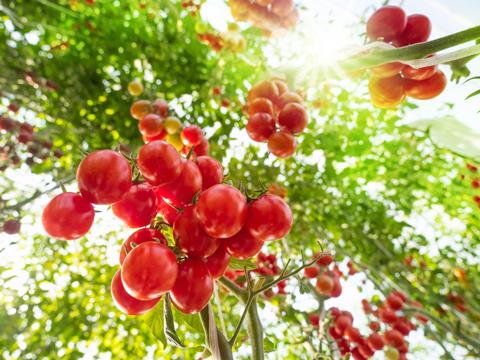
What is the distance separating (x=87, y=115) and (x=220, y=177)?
3106mm

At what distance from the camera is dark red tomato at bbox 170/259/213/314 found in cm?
55

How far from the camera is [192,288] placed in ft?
1.80

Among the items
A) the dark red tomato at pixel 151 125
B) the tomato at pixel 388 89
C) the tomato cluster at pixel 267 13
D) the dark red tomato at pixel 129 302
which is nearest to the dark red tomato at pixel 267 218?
the dark red tomato at pixel 129 302

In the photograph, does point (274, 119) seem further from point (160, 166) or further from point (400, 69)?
point (160, 166)

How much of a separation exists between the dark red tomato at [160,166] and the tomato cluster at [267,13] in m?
1.30

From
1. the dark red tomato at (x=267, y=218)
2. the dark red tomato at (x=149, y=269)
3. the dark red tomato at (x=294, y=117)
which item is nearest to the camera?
the dark red tomato at (x=149, y=269)

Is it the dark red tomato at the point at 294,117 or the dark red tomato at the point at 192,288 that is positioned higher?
the dark red tomato at the point at 294,117

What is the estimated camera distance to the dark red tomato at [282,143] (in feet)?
4.00

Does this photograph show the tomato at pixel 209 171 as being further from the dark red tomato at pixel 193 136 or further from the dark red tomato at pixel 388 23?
the dark red tomato at pixel 388 23

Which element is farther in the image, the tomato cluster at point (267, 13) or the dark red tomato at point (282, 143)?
Answer: the tomato cluster at point (267, 13)

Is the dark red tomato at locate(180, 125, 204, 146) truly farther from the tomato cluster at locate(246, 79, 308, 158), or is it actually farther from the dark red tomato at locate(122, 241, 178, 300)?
the dark red tomato at locate(122, 241, 178, 300)

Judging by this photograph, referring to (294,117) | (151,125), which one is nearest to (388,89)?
(294,117)

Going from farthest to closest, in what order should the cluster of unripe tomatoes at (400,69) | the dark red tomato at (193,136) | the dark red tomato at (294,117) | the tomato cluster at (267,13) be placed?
the tomato cluster at (267,13) < the dark red tomato at (294,117) < the dark red tomato at (193,136) < the cluster of unripe tomatoes at (400,69)

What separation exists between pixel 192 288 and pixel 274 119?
88cm
